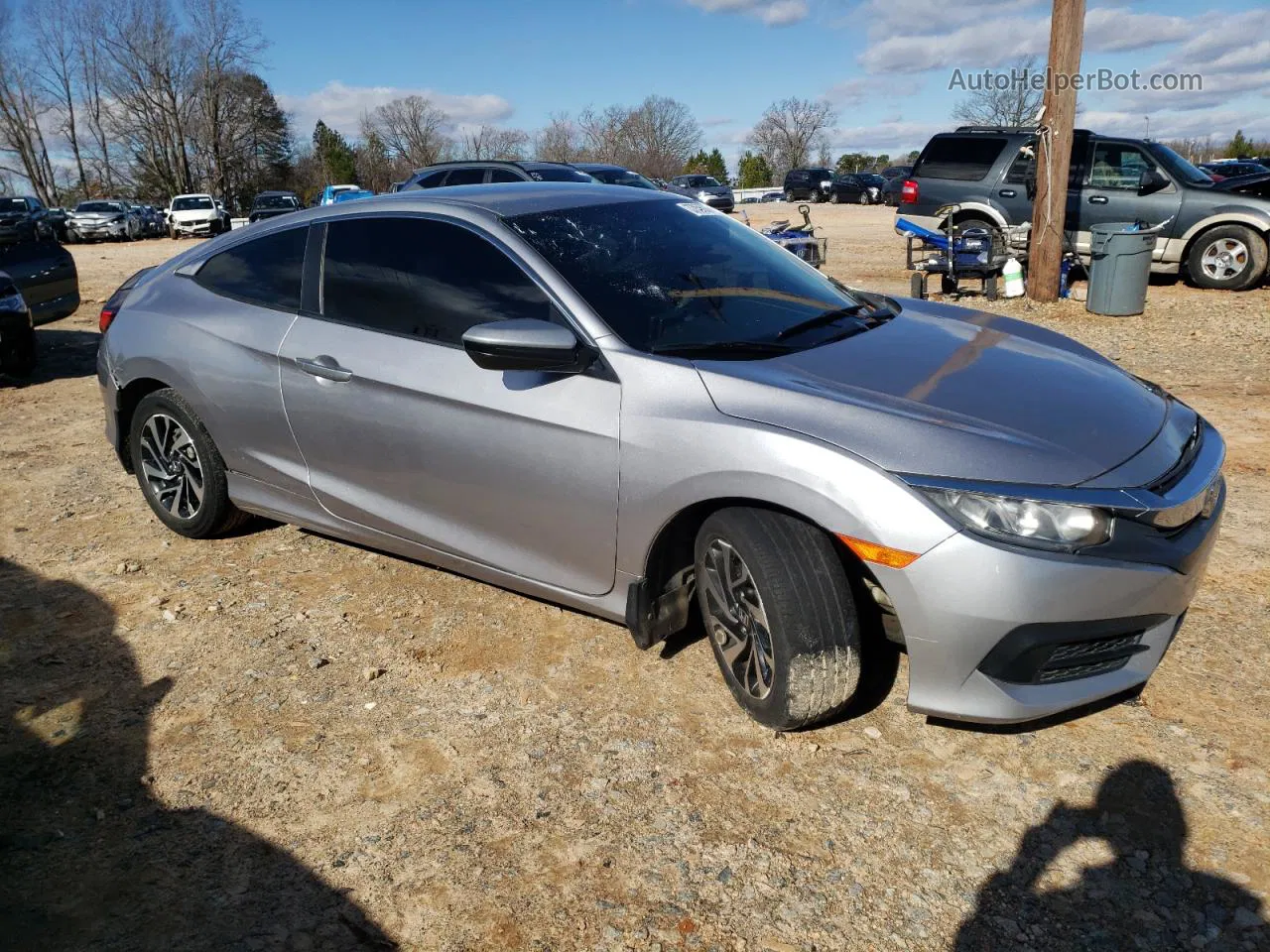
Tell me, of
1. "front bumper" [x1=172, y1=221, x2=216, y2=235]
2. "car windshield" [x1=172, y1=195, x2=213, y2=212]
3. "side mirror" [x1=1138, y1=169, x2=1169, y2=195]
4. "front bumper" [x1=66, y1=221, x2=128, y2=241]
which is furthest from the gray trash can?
"front bumper" [x1=66, y1=221, x2=128, y2=241]

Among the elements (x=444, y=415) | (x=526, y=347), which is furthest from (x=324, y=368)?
(x=526, y=347)

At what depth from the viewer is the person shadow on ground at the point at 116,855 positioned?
247cm

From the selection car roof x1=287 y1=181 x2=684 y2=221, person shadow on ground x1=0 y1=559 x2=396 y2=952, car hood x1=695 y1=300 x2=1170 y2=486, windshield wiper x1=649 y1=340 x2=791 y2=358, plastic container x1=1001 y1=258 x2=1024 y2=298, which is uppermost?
car roof x1=287 y1=181 x2=684 y2=221

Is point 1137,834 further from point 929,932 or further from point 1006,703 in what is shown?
point 929,932

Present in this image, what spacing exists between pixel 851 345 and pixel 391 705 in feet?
6.66

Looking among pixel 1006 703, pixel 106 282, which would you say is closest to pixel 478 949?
pixel 1006 703

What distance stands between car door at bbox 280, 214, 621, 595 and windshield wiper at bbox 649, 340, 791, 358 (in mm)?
227

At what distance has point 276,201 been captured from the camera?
125 ft

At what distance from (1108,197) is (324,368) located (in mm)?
12112

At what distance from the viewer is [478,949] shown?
2.39 metres

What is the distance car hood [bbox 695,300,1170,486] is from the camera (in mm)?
2727

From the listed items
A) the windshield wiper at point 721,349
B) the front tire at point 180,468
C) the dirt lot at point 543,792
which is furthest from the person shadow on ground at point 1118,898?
the front tire at point 180,468

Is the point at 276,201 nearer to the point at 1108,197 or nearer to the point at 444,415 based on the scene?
the point at 1108,197

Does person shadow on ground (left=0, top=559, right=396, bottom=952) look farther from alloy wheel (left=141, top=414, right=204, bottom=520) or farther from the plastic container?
the plastic container
